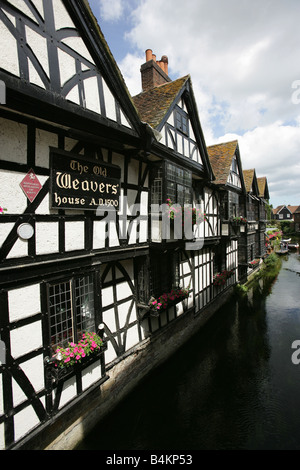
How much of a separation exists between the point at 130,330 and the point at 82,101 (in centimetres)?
662

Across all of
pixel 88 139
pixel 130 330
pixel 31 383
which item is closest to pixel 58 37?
pixel 88 139

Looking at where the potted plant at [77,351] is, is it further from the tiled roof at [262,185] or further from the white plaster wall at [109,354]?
the tiled roof at [262,185]

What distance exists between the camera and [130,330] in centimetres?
770

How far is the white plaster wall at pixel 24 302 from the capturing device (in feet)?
14.5

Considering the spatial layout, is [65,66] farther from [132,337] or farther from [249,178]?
[249,178]

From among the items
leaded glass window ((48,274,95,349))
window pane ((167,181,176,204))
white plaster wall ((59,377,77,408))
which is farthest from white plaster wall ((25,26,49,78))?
white plaster wall ((59,377,77,408))

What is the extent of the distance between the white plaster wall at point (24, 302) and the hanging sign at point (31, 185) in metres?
1.78

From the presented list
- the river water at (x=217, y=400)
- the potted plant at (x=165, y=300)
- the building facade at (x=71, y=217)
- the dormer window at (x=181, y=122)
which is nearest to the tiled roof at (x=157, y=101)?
the building facade at (x=71, y=217)

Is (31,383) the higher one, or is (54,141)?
(54,141)

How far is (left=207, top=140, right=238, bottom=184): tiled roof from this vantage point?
14617 mm

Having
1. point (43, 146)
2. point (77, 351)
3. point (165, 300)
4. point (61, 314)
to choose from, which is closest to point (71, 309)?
point (61, 314)

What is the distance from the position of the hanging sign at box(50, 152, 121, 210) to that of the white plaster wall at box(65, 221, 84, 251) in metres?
Result: 0.42

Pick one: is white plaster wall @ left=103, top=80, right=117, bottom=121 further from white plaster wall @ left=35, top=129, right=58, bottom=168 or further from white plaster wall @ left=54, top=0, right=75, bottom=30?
white plaster wall @ left=35, top=129, right=58, bottom=168
